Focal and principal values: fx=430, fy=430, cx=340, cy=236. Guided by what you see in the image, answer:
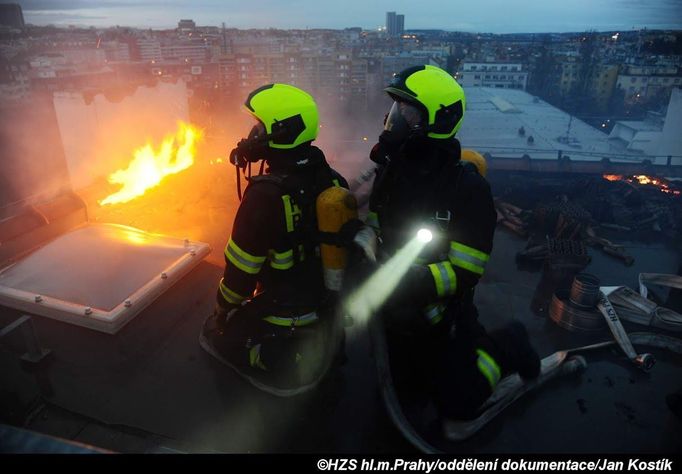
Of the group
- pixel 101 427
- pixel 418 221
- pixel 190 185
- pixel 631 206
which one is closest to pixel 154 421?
pixel 101 427

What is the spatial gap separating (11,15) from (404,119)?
6734 cm

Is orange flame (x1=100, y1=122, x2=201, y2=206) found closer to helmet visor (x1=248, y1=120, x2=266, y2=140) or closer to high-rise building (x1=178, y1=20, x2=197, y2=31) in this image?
helmet visor (x1=248, y1=120, x2=266, y2=140)

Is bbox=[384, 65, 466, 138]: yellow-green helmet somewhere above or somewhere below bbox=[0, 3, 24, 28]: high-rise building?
below

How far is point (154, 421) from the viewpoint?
3.69 meters

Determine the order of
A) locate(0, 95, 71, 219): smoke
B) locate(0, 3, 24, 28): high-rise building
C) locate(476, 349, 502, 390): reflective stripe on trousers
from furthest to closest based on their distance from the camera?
locate(0, 3, 24, 28): high-rise building, locate(0, 95, 71, 219): smoke, locate(476, 349, 502, 390): reflective stripe on trousers

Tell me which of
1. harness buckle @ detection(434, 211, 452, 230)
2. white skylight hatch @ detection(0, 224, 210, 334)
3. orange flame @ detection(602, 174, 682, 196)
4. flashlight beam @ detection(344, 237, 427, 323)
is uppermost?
harness buckle @ detection(434, 211, 452, 230)

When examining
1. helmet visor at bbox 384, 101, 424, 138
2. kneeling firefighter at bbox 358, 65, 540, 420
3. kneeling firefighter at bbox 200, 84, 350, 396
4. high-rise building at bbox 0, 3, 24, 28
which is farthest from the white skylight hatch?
high-rise building at bbox 0, 3, 24, 28

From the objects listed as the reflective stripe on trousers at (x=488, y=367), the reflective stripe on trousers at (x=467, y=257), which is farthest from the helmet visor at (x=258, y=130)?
the reflective stripe on trousers at (x=488, y=367)

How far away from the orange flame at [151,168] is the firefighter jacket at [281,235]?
7.46 m

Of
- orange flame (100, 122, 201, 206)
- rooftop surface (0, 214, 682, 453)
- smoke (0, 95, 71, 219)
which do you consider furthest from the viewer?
smoke (0, 95, 71, 219)

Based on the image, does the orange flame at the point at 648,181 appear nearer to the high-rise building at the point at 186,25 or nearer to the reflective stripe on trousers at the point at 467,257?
the reflective stripe on trousers at the point at 467,257

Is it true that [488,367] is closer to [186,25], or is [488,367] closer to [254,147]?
[254,147]

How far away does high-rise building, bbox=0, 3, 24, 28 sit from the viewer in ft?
156

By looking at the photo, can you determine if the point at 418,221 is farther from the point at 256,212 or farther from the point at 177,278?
the point at 177,278
